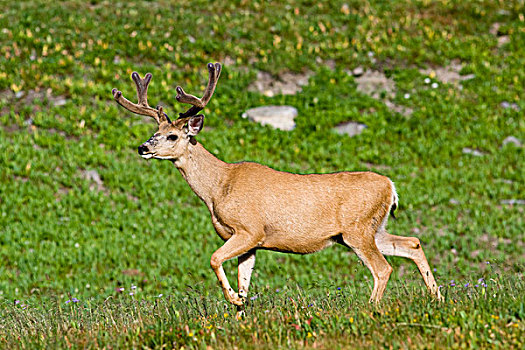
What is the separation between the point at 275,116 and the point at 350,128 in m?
2.08

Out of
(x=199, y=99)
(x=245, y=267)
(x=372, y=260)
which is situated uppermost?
(x=199, y=99)

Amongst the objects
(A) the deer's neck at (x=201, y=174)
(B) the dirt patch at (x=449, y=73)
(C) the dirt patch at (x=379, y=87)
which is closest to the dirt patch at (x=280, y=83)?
(C) the dirt patch at (x=379, y=87)

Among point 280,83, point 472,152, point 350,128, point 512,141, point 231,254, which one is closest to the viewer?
point 231,254

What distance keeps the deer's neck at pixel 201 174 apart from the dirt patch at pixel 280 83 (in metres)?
11.8

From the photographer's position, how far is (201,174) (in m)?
7.35

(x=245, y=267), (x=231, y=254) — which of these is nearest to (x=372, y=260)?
(x=245, y=267)

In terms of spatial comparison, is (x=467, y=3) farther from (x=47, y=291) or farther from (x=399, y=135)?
(x=47, y=291)

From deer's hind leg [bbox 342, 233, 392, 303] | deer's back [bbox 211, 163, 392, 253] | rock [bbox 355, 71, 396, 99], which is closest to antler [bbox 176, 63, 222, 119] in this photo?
deer's back [bbox 211, 163, 392, 253]

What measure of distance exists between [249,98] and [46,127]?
5.65 meters

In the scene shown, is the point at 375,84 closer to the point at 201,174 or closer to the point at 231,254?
the point at 201,174

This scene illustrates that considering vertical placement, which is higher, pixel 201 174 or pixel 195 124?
pixel 195 124

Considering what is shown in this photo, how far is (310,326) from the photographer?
5652 mm

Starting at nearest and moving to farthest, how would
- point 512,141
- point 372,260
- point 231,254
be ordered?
point 231,254, point 372,260, point 512,141

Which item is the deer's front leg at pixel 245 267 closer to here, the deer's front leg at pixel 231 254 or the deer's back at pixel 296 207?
the deer's back at pixel 296 207
